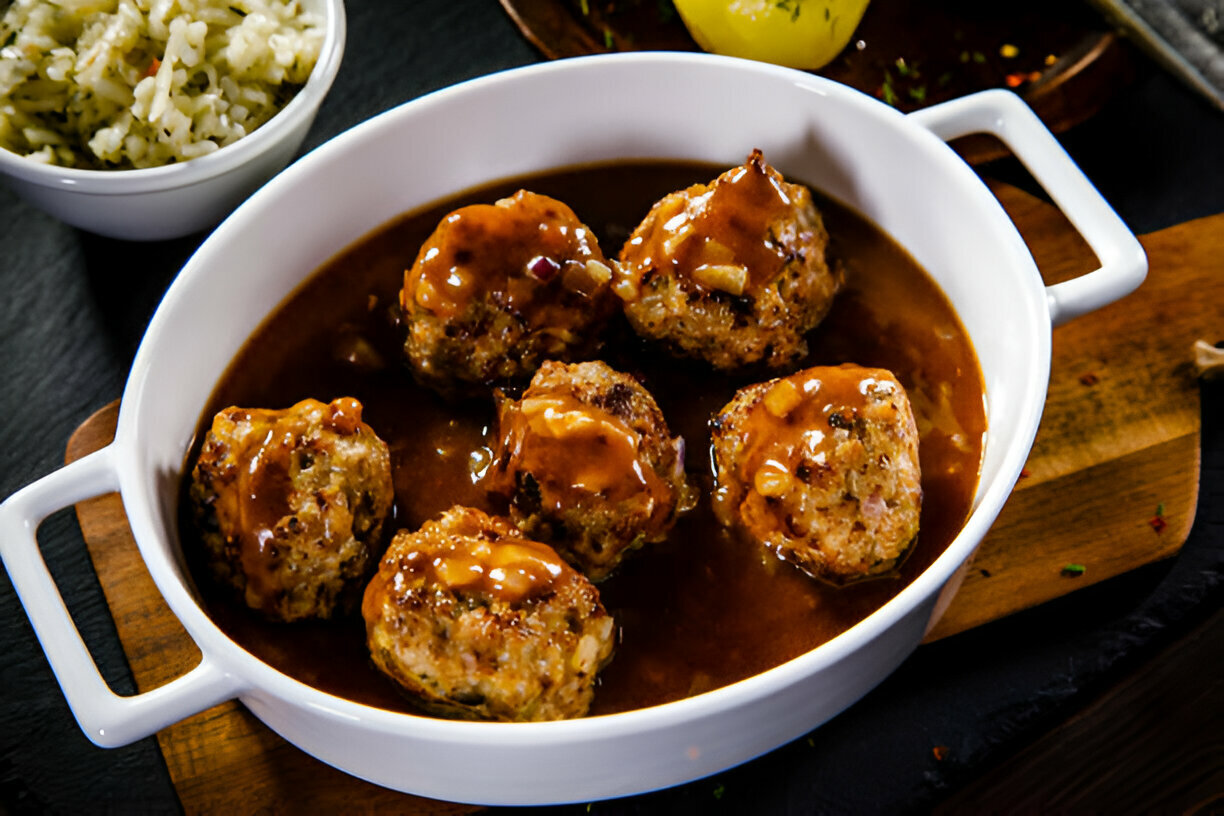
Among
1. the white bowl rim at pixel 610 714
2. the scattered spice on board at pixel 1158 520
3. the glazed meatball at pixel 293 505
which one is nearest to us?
the white bowl rim at pixel 610 714

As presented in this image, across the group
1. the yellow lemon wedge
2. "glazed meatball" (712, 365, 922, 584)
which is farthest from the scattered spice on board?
the yellow lemon wedge

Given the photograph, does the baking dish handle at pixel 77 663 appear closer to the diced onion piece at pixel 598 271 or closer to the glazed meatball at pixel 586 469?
the glazed meatball at pixel 586 469

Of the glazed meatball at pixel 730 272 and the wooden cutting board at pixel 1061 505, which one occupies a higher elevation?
the glazed meatball at pixel 730 272

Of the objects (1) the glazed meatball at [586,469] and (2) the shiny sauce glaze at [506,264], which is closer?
(1) the glazed meatball at [586,469]

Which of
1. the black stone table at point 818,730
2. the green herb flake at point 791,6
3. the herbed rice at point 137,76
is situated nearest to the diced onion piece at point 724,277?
the black stone table at point 818,730

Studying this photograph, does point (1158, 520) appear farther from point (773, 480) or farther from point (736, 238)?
point (736, 238)

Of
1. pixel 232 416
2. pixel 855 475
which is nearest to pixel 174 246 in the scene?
pixel 232 416

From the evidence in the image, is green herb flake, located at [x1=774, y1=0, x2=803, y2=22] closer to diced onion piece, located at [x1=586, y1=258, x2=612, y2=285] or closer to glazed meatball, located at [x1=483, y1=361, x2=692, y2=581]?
diced onion piece, located at [x1=586, y1=258, x2=612, y2=285]

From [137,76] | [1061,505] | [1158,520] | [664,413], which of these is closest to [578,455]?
[664,413]
